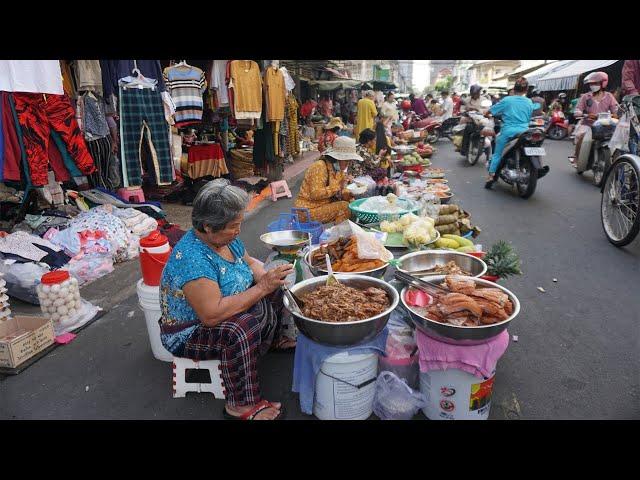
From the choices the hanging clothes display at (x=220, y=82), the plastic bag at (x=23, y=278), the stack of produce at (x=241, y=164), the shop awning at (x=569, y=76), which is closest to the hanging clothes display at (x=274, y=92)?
the hanging clothes display at (x=220, y=82)

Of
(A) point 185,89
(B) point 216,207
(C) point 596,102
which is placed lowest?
(B) point 216,207

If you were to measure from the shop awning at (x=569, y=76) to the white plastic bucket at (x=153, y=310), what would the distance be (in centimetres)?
1864

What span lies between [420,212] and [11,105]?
4145mm

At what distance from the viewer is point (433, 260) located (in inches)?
120

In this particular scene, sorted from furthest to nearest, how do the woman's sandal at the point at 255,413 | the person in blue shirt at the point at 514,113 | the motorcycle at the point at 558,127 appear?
the motorcycle at the point at 558,127, the person in blue shirt at the point at 514,113, the woman's sandal at the point at 255,413

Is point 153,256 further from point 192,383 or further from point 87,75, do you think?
point 87,75

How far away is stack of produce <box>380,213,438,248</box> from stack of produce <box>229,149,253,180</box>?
6217 millimetres

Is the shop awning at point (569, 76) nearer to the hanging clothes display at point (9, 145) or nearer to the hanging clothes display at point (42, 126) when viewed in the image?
the hanging clothes display at point (42, 126)

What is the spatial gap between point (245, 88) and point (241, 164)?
2.84 meters

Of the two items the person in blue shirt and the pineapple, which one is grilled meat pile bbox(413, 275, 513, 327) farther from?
the person in blue shirt

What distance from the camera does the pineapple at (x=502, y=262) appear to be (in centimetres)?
286

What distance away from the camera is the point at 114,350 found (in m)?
3.26

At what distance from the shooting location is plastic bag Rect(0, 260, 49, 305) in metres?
3.84

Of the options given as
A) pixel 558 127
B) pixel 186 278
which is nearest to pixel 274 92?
pixel 186 278
